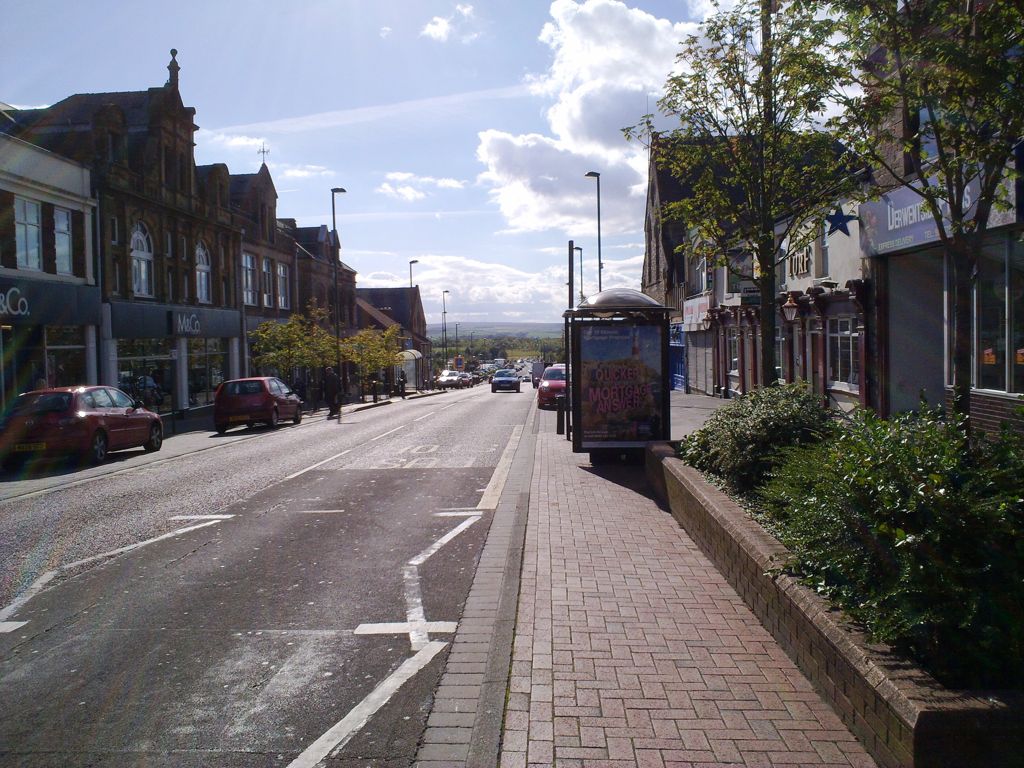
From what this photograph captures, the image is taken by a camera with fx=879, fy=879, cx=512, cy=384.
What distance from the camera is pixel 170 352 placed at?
31.8 meters

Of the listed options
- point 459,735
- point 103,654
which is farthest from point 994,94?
point 103,654

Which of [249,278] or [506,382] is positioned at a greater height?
[249,278]

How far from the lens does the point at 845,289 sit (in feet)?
62.7

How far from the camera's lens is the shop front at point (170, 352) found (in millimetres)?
29656

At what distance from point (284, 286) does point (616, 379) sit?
38793 mm

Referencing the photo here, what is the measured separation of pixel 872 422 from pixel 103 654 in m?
5.01

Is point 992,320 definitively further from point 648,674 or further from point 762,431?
point 648,674

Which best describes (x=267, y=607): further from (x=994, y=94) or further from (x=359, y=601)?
(x=994, y=94)

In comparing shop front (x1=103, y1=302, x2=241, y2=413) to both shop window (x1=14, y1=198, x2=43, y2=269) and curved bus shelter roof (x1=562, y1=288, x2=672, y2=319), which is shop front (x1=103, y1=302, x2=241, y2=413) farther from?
curved bus shelter roof (x1=562, y1=288, x2=672, y2=319)

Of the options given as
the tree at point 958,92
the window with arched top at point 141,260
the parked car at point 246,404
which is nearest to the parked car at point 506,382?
the window with arched top at point 141,260

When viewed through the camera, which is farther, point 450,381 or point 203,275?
point 450,381

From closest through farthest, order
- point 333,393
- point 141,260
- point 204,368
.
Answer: point 141,260
point 333,393
point 204,368

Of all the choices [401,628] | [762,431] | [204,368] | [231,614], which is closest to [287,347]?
[204,368]

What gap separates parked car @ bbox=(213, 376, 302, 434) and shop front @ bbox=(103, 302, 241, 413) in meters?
1.79
